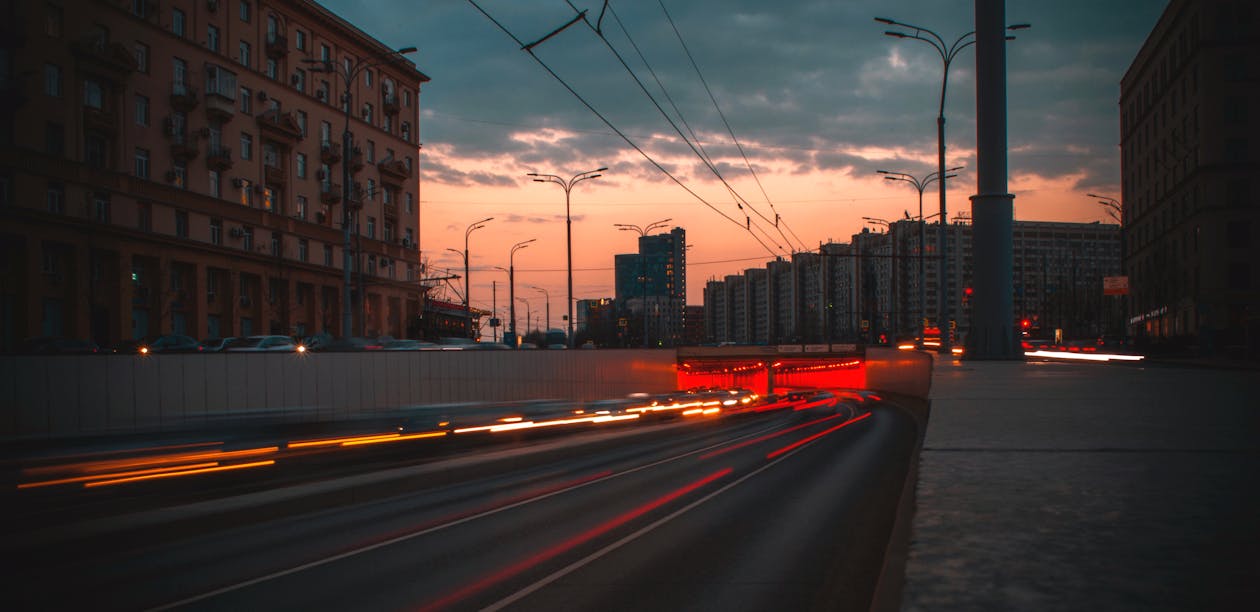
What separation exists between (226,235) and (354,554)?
48069 mm

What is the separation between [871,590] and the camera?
310 inches

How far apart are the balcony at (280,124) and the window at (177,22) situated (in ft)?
25.5

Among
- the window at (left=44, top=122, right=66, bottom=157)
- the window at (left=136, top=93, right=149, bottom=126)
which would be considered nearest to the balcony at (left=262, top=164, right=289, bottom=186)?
the window at (left=136, top=93, right=149, bottom=126)

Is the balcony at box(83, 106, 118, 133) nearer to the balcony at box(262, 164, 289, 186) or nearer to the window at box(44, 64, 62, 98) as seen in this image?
the window at box(44, 64, 62, 98)

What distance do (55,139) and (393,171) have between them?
3028 centimetres

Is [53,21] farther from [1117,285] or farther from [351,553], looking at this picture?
[1117,285]

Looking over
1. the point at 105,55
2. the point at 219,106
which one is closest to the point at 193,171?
the point at 219,106

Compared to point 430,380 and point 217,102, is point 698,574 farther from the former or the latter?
point 217,102

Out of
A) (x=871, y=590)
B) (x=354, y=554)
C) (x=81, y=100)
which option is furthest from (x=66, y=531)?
(x=81, y=100)

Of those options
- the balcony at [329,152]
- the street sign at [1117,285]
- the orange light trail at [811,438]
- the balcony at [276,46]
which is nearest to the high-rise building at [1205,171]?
the street sign at [1117,285]

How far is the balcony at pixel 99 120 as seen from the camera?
1674 inches

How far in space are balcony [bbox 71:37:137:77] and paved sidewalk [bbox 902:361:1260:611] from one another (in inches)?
1619

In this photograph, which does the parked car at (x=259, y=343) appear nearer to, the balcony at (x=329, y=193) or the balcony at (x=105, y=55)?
the balcony at (x=105, y=55)

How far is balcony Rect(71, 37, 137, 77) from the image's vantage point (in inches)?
1623
